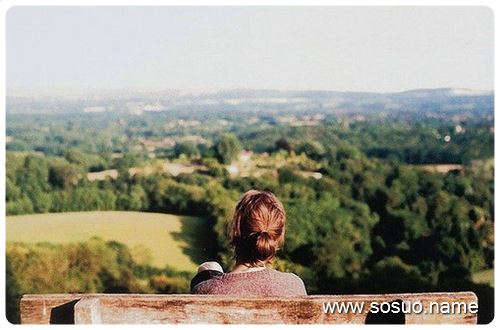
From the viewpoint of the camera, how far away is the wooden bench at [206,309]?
2.39m

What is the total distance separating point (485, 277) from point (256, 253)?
2574 mm

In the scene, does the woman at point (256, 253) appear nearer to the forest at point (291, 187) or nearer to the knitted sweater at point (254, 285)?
the knitted sweater at point (254, 285)

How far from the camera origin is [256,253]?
8.34ft

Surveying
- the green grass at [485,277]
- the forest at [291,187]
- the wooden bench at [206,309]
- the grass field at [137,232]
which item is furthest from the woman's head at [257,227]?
the green grass at [485,277]

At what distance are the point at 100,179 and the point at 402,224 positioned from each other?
194 cm

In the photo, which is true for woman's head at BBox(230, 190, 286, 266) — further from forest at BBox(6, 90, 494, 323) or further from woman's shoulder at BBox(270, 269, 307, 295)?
forest at BBox(6, 90, 494, 323)

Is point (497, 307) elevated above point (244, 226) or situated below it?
below

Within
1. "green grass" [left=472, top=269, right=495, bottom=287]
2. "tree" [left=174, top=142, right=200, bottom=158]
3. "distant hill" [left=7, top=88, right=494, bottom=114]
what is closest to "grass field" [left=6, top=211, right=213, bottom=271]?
"tree" [left=174, top=142, right=200, bottom=158]

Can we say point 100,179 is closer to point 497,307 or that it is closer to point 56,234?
point 56,234

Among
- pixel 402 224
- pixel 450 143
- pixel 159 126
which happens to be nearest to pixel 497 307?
pixel 402 224

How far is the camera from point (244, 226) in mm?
2566

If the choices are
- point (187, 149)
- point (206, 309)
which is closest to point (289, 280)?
point (206, 309)

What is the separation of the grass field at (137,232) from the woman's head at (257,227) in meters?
2.30

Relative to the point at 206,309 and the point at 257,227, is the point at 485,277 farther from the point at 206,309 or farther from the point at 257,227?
the point at 206,309
